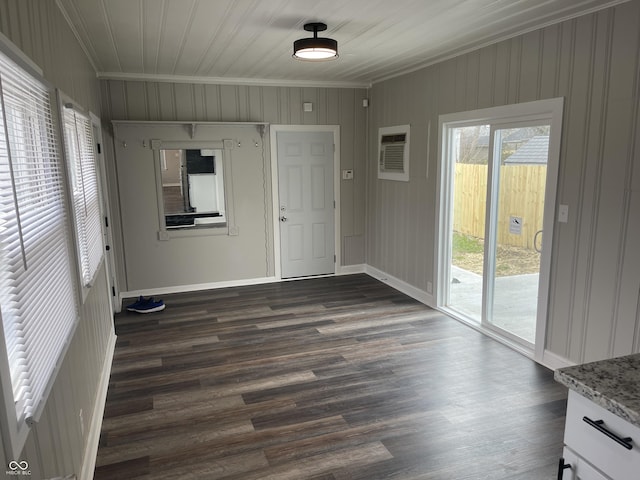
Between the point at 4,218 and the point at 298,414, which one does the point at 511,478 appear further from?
the point at 4,218

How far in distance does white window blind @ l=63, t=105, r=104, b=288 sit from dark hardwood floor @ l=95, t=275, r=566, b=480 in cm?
100

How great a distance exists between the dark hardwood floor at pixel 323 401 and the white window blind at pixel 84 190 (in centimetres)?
100

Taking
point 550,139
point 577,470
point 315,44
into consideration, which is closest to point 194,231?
point 315,44

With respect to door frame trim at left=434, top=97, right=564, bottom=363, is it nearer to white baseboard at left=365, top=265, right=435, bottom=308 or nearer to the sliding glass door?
the sliding glass door

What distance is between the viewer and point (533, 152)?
12.1 feet

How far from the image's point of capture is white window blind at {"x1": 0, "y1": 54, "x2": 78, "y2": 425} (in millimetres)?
1346

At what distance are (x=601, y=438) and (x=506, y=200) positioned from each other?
3.01 metres

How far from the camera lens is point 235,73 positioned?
5.34 m

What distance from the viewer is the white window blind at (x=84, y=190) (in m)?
2.79

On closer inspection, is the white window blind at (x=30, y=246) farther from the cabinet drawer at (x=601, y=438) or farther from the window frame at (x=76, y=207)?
the cabinet drawer at (x=601, y=438)

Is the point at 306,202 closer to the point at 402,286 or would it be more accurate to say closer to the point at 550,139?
the point at 402,286

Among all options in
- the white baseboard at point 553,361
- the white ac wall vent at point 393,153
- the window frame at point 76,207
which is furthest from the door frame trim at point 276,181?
the white baseboard at point 553,361

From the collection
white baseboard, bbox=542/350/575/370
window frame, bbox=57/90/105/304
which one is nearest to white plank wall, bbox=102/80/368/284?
window frame, bbox=57/90/105/304

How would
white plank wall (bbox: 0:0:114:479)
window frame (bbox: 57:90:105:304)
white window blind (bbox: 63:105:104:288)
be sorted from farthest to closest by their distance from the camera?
white window blind (bbox: 63:105:104:288), window frame (bbox: 57:90:105:304), white plank wall (bbox: 0:0:114:479)
